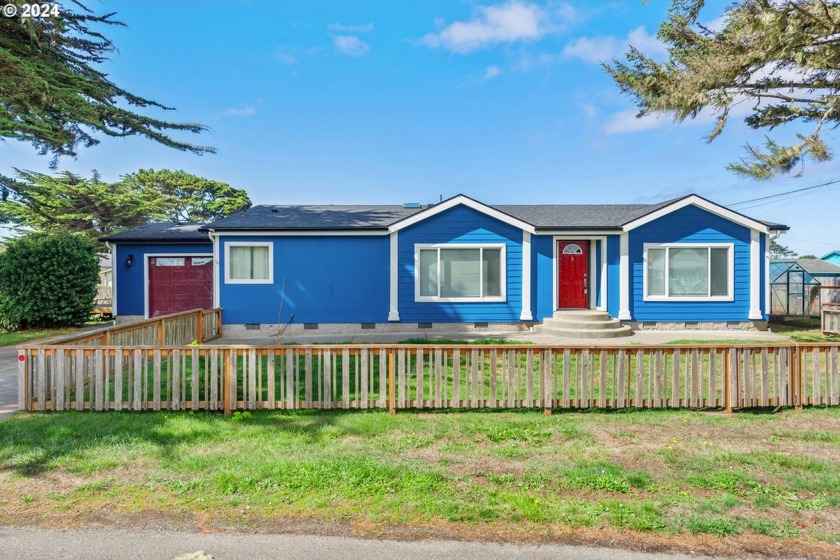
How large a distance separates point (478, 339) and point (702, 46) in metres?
8.90

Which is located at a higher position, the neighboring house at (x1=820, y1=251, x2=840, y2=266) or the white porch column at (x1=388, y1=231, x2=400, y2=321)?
the neighboring house at (x1=820, y1=251, x2=840, y2=266)

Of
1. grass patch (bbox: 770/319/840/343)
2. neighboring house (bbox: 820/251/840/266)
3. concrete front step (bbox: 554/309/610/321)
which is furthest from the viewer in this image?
neighboring house (bbox: 820/251/840/266)

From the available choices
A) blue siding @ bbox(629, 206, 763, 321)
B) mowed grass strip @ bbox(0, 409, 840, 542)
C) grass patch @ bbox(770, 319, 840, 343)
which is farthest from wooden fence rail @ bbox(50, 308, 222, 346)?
grass patch @ bbox(770, 319, 840, 343)

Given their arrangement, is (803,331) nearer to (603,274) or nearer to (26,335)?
(603,274)

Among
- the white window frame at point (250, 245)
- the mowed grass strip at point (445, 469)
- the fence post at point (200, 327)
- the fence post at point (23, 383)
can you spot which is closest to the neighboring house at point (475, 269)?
the white window frame at point (250, 245)

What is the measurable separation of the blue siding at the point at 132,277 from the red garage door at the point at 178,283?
0.28 m

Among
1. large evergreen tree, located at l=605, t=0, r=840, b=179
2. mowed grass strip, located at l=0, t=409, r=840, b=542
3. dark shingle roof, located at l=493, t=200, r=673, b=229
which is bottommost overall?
mowed grass strip, located at l=0, t=409, r=840, b=542

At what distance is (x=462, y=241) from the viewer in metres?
12.8

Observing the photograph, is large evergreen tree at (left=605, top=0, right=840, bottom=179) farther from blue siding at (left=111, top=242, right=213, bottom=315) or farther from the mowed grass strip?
blue siding at (left=111, top=242, right=213, bottom=315)

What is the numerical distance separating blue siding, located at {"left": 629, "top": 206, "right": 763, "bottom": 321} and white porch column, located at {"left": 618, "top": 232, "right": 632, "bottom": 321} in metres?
0.16

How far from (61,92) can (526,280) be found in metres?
14.0

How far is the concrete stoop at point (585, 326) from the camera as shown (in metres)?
11.6

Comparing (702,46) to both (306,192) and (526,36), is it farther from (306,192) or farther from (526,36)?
(306,192)

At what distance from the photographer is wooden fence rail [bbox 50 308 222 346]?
6590mm
